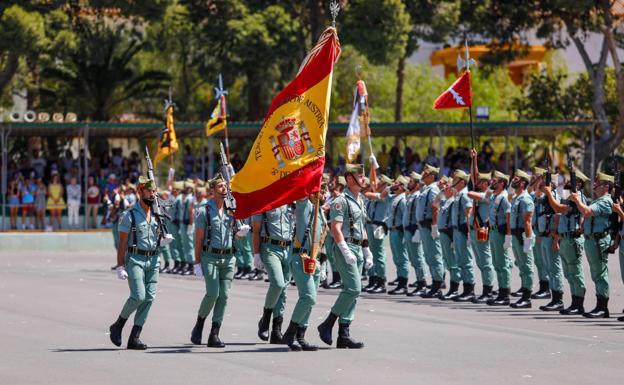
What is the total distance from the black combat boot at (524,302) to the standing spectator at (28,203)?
20.3 meters

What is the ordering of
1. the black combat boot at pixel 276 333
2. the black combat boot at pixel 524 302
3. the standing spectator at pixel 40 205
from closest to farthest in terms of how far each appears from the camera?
1. the black combat boot at pixel 276 333
2. the black combat boot at pixel 524 302
3. the standing spectator at pixel 40 205

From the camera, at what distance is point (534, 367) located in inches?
518

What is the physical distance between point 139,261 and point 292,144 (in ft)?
6.69

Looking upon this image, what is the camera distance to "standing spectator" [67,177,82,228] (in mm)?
37594

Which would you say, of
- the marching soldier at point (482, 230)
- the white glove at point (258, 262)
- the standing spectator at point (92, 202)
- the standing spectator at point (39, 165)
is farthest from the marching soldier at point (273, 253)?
the standing spectator at point (39, 165)

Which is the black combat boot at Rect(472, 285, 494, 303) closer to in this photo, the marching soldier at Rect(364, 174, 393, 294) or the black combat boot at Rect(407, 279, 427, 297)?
the black combat boot at Rect(407, 279, 427, 297)

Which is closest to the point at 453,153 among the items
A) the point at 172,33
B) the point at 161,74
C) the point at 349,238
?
the point at 161,74

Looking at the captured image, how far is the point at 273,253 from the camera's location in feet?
49.8

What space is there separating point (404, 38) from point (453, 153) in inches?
167

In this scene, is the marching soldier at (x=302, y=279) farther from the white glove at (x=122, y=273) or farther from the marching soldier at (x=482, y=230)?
the marching soldier at (x=482, y=230)

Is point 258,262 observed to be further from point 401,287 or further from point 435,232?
point 401,287

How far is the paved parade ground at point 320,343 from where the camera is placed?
1252cm

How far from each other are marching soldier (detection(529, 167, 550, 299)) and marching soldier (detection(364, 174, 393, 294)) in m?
2.50

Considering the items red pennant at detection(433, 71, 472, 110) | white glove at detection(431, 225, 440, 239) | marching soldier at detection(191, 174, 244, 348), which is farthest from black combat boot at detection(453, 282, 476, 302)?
marching soldier at detection(191, 174, 244, 348)
